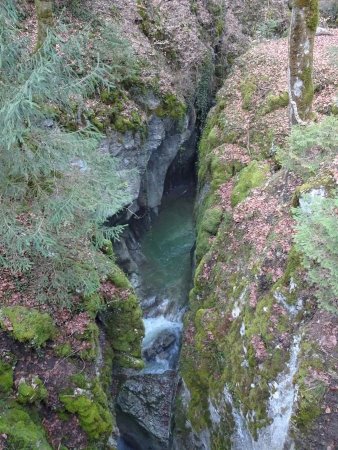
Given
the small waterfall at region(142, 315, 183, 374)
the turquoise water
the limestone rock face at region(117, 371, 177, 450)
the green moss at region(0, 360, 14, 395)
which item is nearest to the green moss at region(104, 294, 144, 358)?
the limestone rock face at region(117, 371, 177, 450)

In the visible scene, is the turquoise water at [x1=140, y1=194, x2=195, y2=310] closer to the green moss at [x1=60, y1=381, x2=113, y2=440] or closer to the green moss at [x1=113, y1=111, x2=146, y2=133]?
the green moss at [x1=113, y1=111, x2=146, y2=133]

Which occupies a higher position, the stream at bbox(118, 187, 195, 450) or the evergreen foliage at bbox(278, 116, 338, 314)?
the evergreen foliage at bbox(278, 116, 338, 314)

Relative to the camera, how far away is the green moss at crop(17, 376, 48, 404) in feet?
24.1

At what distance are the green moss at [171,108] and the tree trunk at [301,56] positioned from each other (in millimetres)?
6737

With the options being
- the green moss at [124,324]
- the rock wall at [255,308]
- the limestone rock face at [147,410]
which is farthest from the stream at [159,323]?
the green moss at [124,324]

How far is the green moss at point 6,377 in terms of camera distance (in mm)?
7336

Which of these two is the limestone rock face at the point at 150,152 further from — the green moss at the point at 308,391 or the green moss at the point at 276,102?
the green moss at the point at 308,391

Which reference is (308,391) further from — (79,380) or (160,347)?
(160,347)

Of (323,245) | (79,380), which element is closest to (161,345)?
(79,380)

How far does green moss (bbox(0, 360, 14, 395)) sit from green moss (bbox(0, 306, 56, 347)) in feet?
1.72

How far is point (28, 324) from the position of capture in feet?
26.0

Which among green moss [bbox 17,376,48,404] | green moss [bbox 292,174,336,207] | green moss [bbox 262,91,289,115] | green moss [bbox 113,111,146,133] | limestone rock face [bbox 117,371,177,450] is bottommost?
limestone rock face [bbox 117,371,177,450]

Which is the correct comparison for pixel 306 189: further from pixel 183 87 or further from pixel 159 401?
pixel 183 87

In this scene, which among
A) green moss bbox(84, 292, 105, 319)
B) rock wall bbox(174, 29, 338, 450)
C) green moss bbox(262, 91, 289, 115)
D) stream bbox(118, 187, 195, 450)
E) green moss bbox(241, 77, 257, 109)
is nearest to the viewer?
rock wall bbox(174, 29, 338, 450)
